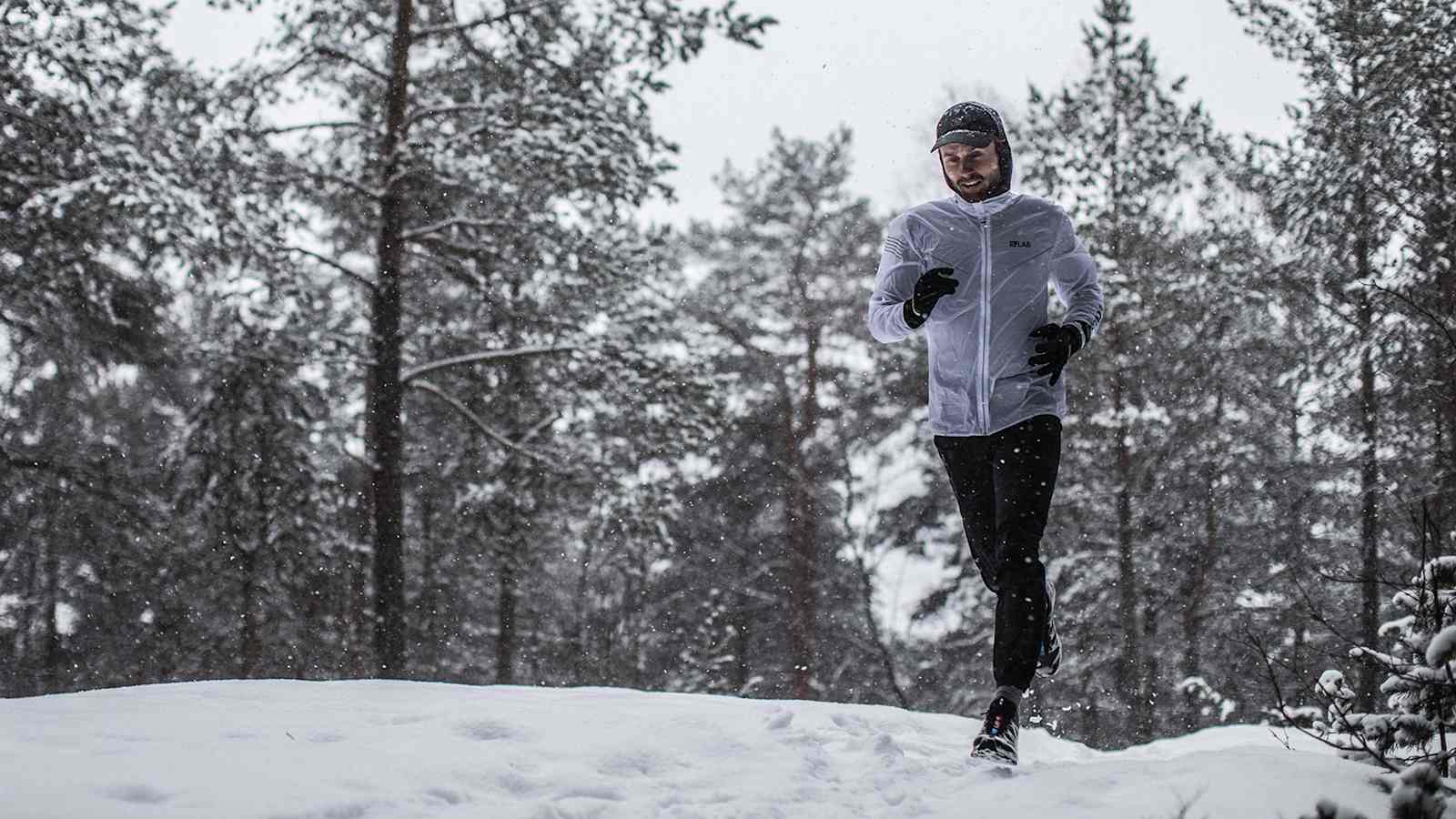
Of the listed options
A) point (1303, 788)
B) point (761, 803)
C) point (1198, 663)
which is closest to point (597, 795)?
point (761, 803)

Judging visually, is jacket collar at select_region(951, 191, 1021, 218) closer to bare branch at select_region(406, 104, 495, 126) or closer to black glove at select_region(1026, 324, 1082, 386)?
black glove at select_region(1026, 324, 1082, 386)

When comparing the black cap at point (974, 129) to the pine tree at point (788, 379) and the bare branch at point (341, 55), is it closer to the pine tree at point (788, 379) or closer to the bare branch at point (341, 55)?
the bare branch at point (341, 55)

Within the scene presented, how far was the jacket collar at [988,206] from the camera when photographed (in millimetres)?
3752

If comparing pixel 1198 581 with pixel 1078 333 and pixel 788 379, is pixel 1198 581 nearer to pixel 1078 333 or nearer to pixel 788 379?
pixel 788 379

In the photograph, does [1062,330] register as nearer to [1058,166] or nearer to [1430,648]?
[1430,648]

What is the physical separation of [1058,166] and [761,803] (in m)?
12.5

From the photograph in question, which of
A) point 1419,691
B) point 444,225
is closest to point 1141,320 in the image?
point 444,225

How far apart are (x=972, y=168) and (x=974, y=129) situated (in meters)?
0.14

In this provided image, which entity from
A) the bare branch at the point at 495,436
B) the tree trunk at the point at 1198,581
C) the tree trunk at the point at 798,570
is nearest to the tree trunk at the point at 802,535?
the tree trunk at the point at 798,570

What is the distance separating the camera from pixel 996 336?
12.0 ft

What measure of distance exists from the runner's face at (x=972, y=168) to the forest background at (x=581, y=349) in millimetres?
3650

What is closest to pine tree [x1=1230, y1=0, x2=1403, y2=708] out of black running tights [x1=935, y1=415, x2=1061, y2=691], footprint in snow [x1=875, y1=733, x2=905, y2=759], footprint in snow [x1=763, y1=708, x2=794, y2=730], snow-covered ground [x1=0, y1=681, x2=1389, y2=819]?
black running tights [x1=935, y1=415, x2=1061, y2=691]

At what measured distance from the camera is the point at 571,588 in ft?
97.6

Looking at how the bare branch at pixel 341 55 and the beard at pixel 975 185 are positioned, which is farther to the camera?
the bare branch at pixel 341 55
